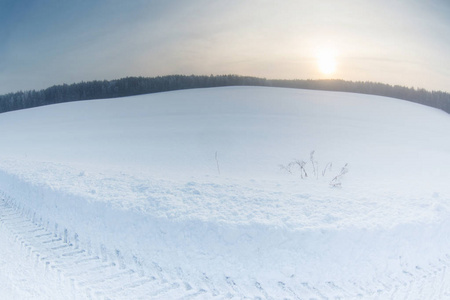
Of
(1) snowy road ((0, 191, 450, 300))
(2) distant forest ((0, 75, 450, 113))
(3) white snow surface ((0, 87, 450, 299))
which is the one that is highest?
(2) distant forest ((0, 75, 450, 113))

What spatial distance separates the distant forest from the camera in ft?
139

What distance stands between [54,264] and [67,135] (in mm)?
19429

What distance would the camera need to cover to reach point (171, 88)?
43.6 m

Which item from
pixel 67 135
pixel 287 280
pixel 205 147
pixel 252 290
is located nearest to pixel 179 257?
pixel 252 290

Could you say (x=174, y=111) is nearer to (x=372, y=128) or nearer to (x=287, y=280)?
(x=372, y=128)

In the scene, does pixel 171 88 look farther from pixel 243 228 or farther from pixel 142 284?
pixel 142 284

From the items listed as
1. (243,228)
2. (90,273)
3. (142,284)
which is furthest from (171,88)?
(142,284)

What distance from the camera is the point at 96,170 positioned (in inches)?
385

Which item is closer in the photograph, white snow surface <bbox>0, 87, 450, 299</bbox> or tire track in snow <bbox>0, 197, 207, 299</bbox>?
tire track in snow <bbox>0, 197, 207, 299</bbox>

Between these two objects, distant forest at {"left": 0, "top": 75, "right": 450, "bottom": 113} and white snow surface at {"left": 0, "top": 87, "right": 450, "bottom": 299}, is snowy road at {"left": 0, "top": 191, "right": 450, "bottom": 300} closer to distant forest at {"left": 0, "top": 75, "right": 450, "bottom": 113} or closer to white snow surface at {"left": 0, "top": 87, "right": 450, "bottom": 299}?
white snow surface at {"left": 0, "top": 87, "right": 450, "bottom": 299}

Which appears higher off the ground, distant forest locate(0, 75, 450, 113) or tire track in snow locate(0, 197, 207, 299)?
distant forest locate(0, 75, 450, 113)

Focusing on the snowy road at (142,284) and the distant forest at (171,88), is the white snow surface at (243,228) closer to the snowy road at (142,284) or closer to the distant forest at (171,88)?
the snowy road at (142,284)

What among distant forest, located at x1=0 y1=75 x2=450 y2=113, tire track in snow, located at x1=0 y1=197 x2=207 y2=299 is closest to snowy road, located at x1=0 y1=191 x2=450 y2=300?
tire track in snow, located at x1=0 y1=197 x2=207 y2=299

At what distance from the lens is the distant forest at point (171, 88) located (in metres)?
42.3
